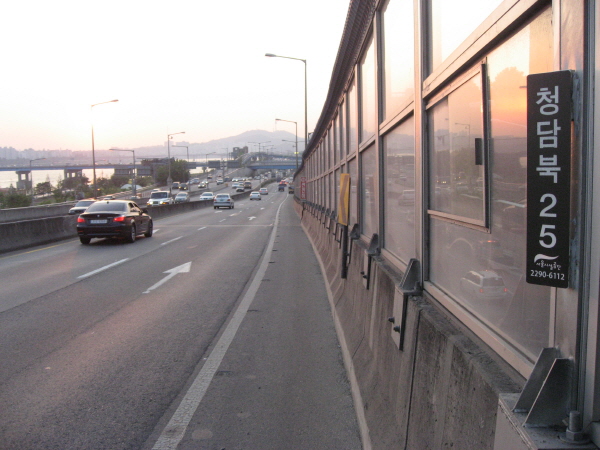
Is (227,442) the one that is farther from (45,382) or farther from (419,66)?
(419,66)

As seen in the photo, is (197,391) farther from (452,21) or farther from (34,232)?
(34,232)

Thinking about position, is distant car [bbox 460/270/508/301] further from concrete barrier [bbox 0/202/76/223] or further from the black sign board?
concrete barrier [bbox 0/202/76/223]

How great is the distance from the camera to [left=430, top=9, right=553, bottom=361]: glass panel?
7.88 ft

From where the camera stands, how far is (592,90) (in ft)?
6.41

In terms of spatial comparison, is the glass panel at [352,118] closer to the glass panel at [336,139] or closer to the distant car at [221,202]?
the glass panel at [336,139]

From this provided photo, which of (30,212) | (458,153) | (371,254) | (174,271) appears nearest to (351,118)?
(371,254)

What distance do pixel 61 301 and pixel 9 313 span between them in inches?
42.2

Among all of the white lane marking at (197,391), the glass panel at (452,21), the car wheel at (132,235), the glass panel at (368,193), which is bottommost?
the white lane marking at (197,391)

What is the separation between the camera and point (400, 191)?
547 cm

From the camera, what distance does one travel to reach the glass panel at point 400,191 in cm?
491

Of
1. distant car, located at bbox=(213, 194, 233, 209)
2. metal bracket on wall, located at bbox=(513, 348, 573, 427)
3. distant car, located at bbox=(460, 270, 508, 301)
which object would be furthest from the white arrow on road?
distant car, located at bbox=(213, 194, 233, 209)

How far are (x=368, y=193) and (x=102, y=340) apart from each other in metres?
4.21

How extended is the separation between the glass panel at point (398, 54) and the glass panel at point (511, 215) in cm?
196

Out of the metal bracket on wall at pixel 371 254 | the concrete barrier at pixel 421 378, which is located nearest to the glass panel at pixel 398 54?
the metal bracket on wall at pixel 371 254
